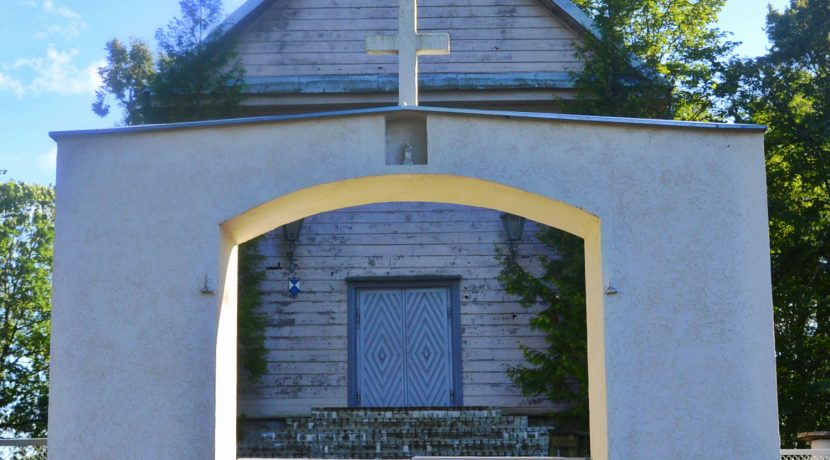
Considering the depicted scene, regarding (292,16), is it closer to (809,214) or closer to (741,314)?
(809,214)

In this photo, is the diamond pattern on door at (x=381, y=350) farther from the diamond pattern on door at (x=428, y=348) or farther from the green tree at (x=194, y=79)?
the green tree at (x=194, y=79)

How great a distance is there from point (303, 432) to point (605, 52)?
20.5ft

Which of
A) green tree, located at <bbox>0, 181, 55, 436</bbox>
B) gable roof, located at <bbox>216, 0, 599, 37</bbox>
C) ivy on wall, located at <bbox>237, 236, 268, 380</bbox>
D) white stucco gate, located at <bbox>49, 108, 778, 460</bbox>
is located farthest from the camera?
green tree, located at <bbox>0, 181, 55, 436</bbox>

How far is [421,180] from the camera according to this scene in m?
8.13

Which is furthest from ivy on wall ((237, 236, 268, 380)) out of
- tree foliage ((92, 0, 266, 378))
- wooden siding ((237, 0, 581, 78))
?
wooden siding ((237, 0, 581, 78))

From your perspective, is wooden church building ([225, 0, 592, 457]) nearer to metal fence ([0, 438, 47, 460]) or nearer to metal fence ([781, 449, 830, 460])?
metal fence ([0, 438, 47, 460])

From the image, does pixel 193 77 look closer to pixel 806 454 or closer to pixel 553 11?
pixel 553 11

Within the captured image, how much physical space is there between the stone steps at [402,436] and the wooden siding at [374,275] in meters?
1.16

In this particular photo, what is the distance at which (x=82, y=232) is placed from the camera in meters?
7.97

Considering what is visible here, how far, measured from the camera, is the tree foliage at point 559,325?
14.7 metres

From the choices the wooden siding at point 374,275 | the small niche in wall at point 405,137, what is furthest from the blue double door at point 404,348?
the small niche in wall at point 405,137

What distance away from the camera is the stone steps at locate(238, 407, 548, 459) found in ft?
43.3

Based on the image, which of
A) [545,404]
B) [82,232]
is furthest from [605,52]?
[82,232]

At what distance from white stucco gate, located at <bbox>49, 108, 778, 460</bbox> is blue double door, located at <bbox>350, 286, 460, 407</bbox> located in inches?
299
